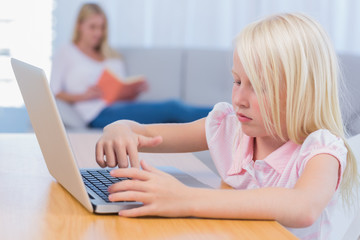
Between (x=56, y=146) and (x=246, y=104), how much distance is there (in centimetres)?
36

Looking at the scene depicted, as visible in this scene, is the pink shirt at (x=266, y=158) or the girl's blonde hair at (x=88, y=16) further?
the girl's blonde hair at (x=88, y=16)

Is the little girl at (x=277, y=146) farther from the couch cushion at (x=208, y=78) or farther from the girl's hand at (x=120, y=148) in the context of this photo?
the couch cushion at (x=208, y=78)

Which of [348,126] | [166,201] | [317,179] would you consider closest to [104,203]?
[166,201]

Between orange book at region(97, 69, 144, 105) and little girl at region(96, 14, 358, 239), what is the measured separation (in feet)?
6.86

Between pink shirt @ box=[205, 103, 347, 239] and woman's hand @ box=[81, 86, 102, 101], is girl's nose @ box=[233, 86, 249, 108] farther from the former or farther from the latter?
woman's hand @ box=[81, 86, 102, 101]

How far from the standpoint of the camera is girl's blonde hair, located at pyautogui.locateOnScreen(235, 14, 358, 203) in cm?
103

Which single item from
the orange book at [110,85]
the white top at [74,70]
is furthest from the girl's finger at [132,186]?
the white top at [74,70]

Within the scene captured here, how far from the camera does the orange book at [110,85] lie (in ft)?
10.8

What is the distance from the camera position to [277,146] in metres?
1.18

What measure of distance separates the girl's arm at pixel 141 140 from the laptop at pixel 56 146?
43 millimetres

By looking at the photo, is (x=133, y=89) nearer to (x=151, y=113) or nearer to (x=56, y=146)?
(x=151, y=113)

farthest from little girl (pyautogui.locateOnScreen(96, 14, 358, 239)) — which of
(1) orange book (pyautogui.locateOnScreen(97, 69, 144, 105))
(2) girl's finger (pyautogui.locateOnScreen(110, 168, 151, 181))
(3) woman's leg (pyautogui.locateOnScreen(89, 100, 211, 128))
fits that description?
(1) orange book (pyautogui.locateOnScreen(97, 69, 144, 105))

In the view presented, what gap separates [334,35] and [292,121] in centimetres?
333

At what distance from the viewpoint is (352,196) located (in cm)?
111
